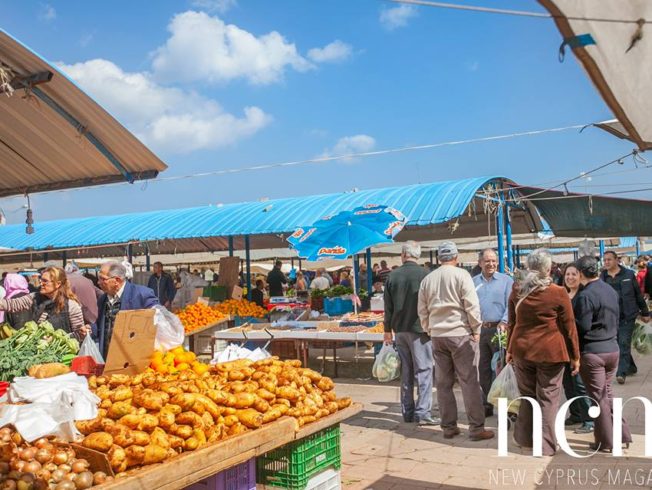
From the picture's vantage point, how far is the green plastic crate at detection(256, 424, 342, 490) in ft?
13.8

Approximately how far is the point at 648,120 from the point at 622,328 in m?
6.62

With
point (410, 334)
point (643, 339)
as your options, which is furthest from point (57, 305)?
point (643, 339)

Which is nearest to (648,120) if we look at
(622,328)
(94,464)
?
(94,464)

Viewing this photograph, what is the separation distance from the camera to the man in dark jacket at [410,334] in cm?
690

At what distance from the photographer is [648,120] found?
3.33m

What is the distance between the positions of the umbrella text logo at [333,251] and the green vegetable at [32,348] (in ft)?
16.2

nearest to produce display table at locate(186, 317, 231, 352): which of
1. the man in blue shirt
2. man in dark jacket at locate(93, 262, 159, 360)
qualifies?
man in dark jacket at locate(93, 262, 159, 360)

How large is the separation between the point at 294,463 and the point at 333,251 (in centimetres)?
597

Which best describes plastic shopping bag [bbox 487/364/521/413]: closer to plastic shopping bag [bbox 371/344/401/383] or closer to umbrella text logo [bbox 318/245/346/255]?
plastic shopping bag [bbox 371/344/401/383]

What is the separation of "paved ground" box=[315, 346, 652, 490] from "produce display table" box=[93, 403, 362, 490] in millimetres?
1368

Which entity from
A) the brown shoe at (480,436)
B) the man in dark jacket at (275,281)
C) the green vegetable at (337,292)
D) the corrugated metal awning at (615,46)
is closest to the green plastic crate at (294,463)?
the brown shoe at (480,436)

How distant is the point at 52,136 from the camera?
5.30 metres

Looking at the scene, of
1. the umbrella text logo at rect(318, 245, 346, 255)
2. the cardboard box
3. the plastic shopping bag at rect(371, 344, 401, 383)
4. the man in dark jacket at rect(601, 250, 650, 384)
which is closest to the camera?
the cardboard box

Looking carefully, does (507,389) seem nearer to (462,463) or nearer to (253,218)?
(462,463)
